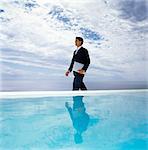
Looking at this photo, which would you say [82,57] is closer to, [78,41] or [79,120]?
[78,41]

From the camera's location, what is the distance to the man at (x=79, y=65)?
479cm

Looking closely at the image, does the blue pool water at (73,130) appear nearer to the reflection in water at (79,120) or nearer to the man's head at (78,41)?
the reflection in water at (79,120)

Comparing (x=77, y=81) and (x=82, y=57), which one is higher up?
(x=82, y=57)

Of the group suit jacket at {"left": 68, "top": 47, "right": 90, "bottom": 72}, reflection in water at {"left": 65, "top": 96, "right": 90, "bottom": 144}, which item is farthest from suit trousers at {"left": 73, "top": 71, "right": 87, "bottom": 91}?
reflection in water at {"left": 65, "top": 96, "right": 90, "bottom": 144}

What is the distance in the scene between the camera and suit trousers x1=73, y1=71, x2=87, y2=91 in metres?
4.89

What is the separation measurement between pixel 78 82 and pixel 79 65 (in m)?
0.34

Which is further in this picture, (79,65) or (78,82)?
(78,82)

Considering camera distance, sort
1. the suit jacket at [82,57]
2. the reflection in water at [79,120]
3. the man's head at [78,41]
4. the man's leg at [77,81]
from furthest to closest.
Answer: the man's head at [78,41] < the man's leg at [77,81] < the suit jacket at [82,57] < the reflection in water at [79,120]

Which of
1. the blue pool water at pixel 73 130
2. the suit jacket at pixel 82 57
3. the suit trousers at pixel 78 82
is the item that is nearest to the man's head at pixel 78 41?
the suit jacket at pixel 82 57

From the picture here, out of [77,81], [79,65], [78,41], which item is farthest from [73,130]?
[78,41]

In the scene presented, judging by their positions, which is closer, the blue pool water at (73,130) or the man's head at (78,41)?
the blue pool water at (73,130)

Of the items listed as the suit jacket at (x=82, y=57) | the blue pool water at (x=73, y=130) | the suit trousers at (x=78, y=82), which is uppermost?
the suit jacket at (x=82, y=57)

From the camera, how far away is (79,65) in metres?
4.78

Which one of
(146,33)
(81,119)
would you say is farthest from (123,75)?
(81,119)
